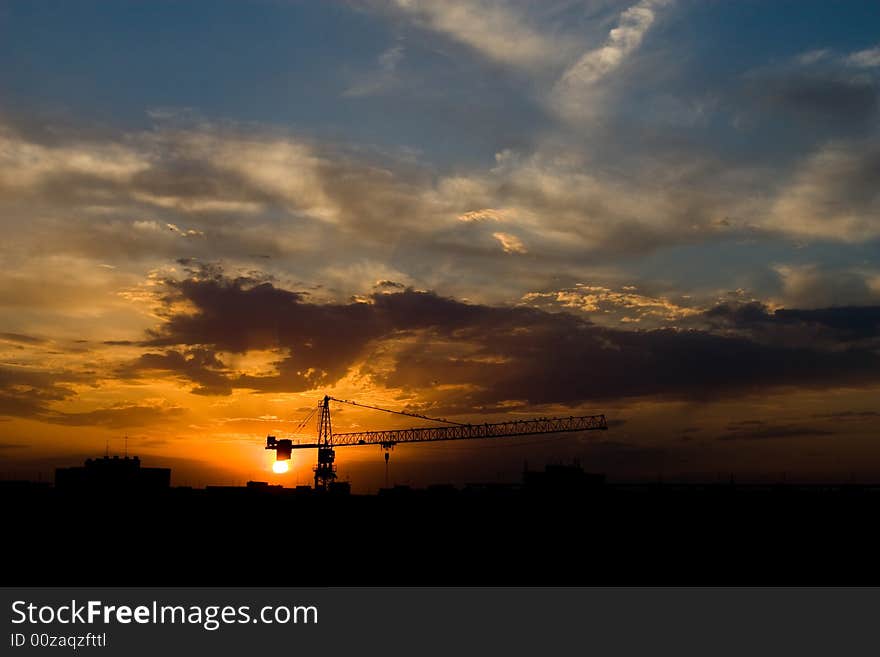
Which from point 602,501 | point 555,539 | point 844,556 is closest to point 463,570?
point 555,539

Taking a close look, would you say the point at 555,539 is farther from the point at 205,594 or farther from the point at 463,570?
the point at 205,594

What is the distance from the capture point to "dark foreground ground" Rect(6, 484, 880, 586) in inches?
5251

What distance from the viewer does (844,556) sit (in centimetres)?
13025

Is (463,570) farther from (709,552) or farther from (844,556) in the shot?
(844,556)

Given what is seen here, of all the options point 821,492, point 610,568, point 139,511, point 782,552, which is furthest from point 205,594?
point 821,492

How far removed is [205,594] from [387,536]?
41.6 m

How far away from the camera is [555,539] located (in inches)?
5753

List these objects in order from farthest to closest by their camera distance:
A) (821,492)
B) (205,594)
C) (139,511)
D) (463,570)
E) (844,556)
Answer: (139,511) → (821,492) → (463,570) → (844,556) → (205,594)

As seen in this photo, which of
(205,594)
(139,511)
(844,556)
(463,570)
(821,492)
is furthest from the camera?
(139,511)

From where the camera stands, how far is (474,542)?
149 metres

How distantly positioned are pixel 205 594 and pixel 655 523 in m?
76.6

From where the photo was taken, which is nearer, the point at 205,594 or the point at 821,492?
the point at 205,594

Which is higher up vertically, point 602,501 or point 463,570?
point 602,501

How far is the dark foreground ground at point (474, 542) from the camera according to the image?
5251 inches
